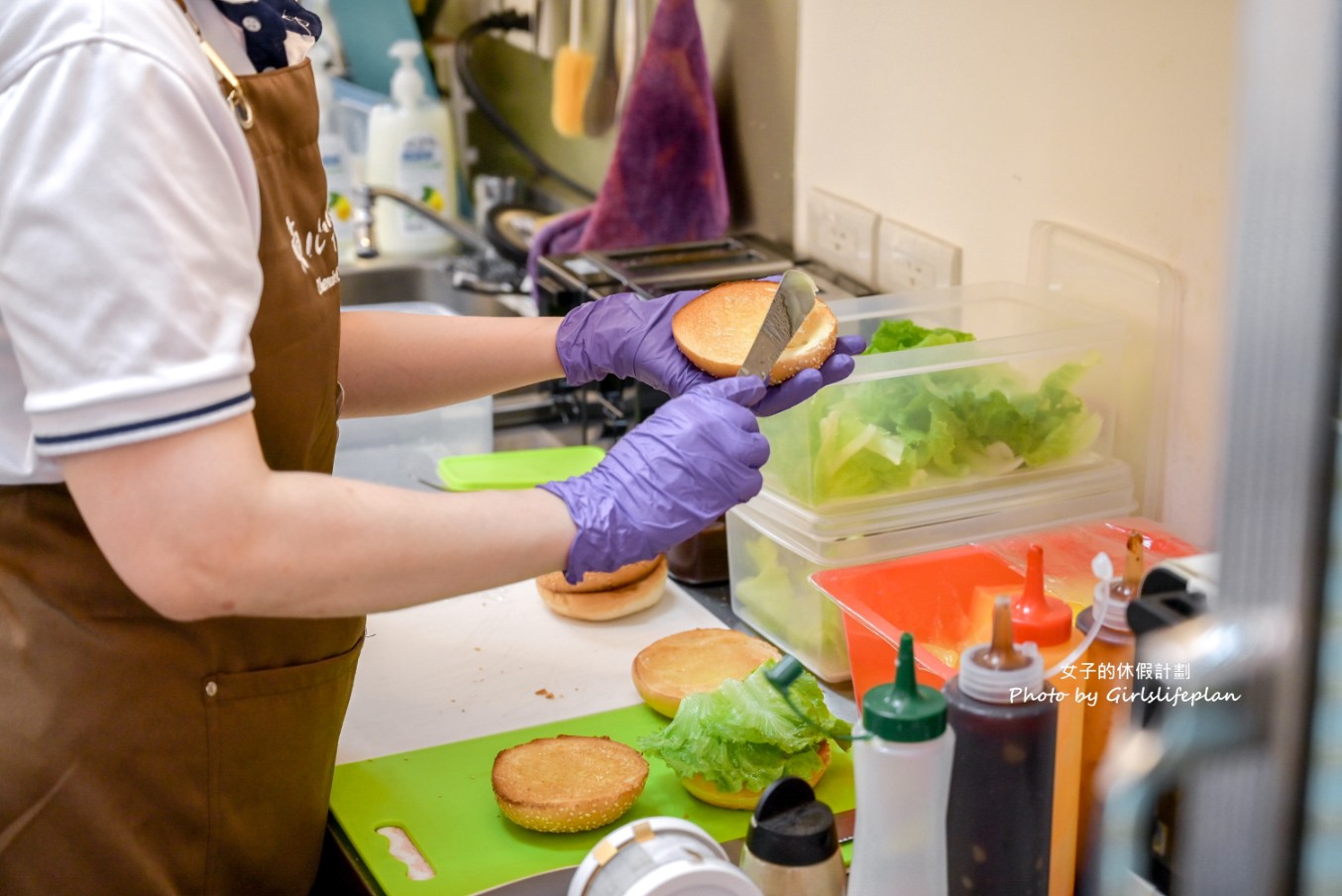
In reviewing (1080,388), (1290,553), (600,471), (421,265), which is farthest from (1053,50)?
(421,265)

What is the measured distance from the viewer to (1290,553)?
Answer: 511mm

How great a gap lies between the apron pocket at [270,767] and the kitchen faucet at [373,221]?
5.44ft

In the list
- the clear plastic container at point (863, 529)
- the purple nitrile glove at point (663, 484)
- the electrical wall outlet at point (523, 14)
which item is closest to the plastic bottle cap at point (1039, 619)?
the purple nitrile glove at point (663, 484)

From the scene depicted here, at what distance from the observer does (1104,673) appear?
3.07 ft

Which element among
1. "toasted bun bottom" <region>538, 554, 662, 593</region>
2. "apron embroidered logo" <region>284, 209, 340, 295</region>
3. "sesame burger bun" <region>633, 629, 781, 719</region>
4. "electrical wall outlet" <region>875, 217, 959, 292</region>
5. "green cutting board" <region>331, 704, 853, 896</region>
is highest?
"apron embroidered logo" <region>284, 209, 340, 295</region>

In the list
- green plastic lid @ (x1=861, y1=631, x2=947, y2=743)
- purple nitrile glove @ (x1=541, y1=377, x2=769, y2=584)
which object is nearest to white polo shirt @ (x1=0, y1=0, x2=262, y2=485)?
purple nitrile glove @ (x1=541, y1=377, x2=769, y2=584)

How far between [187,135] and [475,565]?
1.06ft

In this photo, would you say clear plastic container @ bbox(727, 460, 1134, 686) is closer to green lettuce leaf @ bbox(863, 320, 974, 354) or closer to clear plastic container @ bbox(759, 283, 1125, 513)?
clear plastic container @ bbox(759, 283, 1125, 513)

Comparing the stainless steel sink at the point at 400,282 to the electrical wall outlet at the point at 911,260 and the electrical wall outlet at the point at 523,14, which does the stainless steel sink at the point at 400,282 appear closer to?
the electrical wall outlet at the point at 523,14

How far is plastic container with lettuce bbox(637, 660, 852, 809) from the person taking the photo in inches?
45.3

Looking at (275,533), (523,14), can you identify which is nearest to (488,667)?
(275,533)

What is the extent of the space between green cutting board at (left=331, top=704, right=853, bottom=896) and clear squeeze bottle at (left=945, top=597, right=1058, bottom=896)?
0.30 m

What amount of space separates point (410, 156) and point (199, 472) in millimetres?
2199

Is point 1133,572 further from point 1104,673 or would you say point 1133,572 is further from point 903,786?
point 903,786
